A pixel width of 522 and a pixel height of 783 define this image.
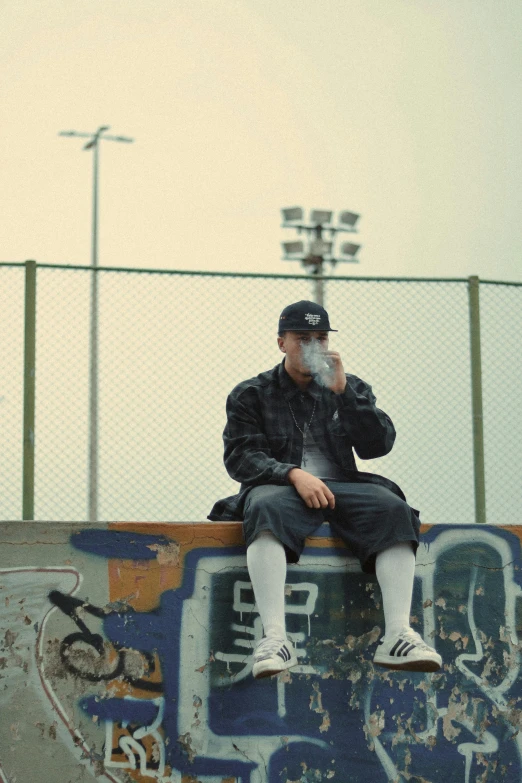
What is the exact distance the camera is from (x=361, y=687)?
4148 mm

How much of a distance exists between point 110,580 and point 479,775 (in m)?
1.80

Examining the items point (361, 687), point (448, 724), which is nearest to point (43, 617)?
point (361, 687)

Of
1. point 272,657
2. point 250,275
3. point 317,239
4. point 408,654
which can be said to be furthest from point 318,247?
point 272,657

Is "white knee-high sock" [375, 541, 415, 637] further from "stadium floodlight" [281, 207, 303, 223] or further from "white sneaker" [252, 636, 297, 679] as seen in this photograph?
"stadium floodlight" [281, 207, 303, 223]

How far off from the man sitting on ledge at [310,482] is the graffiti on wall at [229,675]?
0.26 meters

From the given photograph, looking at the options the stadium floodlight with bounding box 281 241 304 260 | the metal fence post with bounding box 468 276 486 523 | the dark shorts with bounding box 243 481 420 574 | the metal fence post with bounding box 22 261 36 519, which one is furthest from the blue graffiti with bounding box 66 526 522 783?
the stadium floodlight with bounding box 281 241 304 260

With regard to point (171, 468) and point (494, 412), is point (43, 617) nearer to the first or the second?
point (171, 468)

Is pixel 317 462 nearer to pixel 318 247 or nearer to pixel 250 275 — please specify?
pixel 250 275

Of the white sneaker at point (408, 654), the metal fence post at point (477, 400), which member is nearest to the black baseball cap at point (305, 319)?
the white sneaker at point (408, 654)

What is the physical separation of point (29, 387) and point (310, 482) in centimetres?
197

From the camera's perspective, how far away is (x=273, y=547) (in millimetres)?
3793

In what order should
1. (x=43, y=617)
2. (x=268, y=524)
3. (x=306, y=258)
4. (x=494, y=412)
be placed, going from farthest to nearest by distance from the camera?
(x=306, y=258) < (x=494, y=412) < (x=43, y=617) < (x=268, y=524)

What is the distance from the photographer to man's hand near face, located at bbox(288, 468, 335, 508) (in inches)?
154

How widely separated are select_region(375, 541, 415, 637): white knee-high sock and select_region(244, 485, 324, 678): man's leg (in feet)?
1.13
